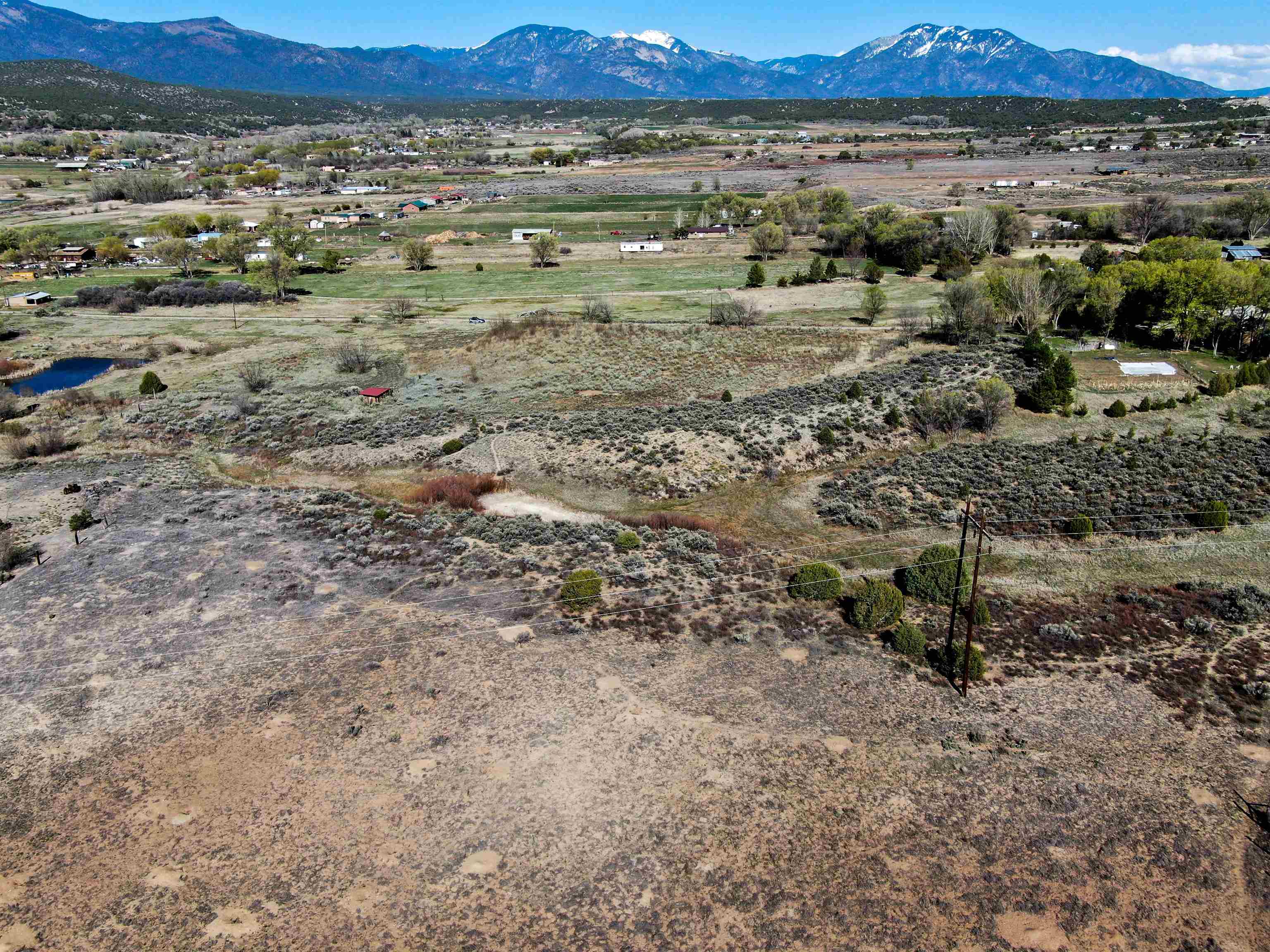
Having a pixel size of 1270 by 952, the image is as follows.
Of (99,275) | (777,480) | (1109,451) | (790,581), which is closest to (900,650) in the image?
(790,581)

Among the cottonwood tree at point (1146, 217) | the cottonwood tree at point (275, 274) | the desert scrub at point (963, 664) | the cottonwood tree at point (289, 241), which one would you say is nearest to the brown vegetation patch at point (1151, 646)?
the desert scrub at point (963, 664)

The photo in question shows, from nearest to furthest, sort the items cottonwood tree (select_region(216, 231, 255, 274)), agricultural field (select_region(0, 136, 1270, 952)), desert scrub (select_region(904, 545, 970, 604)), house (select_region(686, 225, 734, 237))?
agricultural field (select_region(0, 136, 1270, 952)) < desert scrub (select_region(904, 545, 970, 604)) < cottonwood tree (select_region(216, 231, 255, 274)) < house (select_region(686, 225, 734, 237))

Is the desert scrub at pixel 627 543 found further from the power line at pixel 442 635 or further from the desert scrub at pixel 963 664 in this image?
the desert scrub at pixel 963 664

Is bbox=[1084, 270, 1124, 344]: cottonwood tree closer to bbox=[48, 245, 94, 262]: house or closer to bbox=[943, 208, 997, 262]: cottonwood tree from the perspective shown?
bbox=[943, 208, 997, 262]: cottonwood tree

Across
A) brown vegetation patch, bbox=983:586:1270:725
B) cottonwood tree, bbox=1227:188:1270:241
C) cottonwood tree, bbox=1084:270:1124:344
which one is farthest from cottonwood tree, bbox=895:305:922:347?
cottonwood tree, bbox=1227:188:1270:241

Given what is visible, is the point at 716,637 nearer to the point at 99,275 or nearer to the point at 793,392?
the point at 793,392

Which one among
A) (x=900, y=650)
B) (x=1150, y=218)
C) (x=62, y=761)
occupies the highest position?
(x=1150, y=218)

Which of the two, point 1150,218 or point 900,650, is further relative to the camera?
point 1150,218
